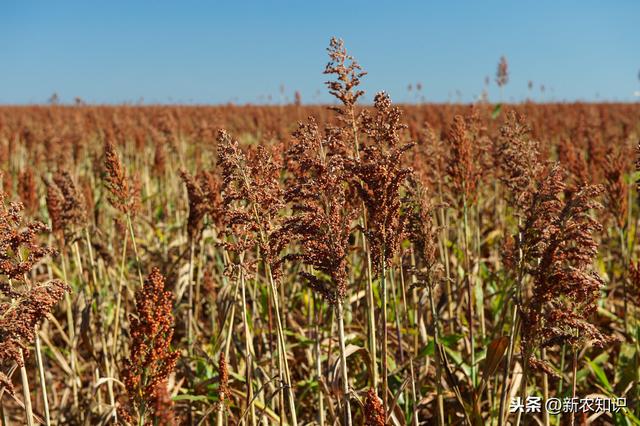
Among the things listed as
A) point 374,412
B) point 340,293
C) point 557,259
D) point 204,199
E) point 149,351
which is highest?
point 204,199

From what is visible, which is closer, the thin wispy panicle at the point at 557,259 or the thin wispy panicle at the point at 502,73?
the thin wispy panicle at the point at 557,259

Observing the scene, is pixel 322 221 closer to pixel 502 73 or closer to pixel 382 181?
pixel 382 181

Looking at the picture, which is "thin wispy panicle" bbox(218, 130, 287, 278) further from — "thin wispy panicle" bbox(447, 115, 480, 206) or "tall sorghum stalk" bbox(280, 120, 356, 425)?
"thin wispy panicle" bbox(447, 115, 480, 206)

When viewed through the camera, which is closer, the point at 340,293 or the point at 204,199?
the point at 340,293

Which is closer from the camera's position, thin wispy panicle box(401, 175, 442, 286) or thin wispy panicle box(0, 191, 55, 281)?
thin wispy panicle box(0, 191, 55, 281)

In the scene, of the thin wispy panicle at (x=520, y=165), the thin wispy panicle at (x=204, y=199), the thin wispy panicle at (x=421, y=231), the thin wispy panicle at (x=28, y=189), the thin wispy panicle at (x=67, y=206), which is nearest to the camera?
the thin wispy panicle at (x=421, y=231)

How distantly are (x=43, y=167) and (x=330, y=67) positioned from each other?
379 inches

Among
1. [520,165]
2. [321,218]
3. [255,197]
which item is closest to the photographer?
[321,218]

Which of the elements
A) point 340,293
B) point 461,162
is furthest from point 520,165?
point 340,293

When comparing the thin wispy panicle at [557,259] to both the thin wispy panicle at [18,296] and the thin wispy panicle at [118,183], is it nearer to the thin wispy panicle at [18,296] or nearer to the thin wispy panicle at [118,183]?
the thin wispy panicle at [18,296]

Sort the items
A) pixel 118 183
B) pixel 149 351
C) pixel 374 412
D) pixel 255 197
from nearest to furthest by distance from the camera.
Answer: pixel 374 412
pixel 149 351
pixel 255 197
pixel 118 183

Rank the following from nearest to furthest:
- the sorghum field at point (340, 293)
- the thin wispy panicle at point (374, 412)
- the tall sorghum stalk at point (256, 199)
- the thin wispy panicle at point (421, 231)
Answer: the thin wispy panicle at point (374, 412) < the sorghum field at point (340, 293) < the tall sorghum stalk at point (256, 199) < the thin wispy panicle at point (421, 231)

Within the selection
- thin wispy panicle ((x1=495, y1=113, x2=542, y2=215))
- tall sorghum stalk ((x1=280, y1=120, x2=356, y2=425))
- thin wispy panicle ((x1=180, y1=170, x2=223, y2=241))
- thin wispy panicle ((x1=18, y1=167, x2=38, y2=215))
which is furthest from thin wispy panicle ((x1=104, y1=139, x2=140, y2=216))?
thin wispy panicle ((x1=495, y1=113, x2=542, y2=215))

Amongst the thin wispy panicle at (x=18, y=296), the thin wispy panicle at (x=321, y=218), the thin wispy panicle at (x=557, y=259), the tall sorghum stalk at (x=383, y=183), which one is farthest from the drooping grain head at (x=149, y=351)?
the thin wispy panicle at (x=557, y=259)
